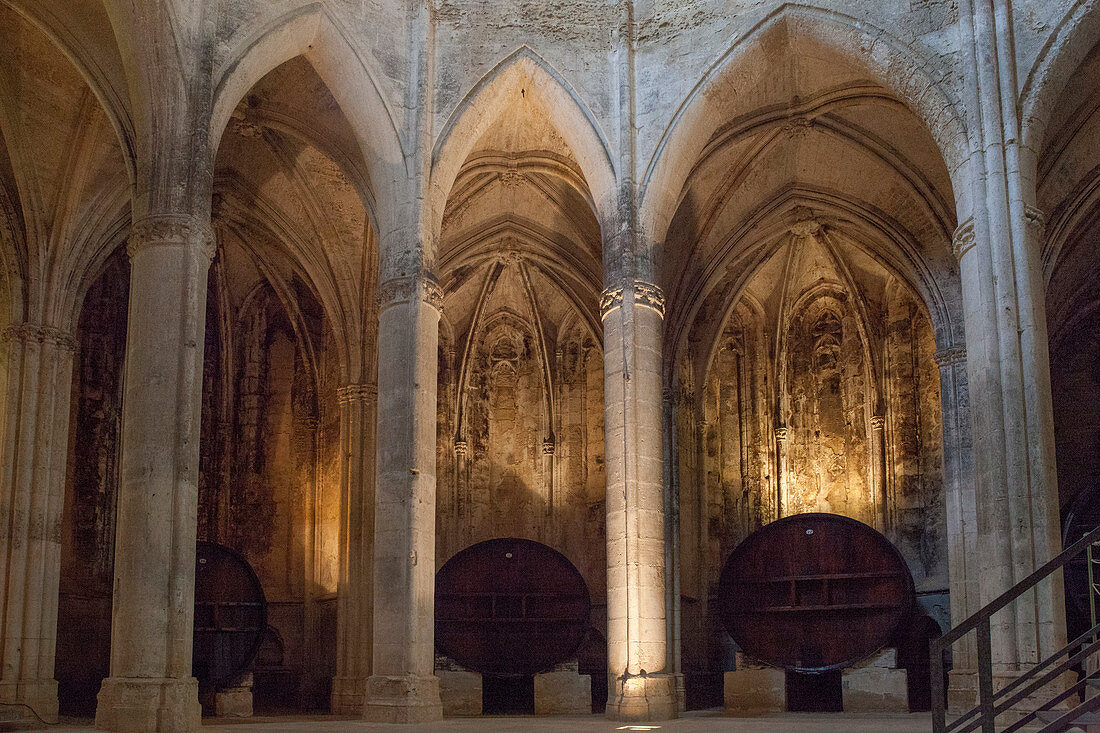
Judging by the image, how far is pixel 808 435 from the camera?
73.8ft

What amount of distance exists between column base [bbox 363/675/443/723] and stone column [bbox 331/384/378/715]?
3.69m

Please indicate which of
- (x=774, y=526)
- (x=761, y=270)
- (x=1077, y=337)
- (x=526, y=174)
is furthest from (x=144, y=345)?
(x=1077, y=337)

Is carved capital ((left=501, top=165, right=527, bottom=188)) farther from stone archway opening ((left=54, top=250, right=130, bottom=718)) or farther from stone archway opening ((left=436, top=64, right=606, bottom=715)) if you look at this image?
stone archway opening ((left=54, top=250, right=130, bottom=718))

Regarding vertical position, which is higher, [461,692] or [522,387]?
[522,387]

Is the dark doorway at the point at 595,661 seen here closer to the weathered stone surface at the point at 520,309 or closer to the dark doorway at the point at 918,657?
the weathered stone surface at the point at 520,309

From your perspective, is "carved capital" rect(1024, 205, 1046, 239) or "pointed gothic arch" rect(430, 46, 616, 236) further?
"pointed gothic arch" rect(430, 46, 616, 236)

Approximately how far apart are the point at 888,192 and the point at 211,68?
10765mm

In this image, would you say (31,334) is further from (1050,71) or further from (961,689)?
(961,689)

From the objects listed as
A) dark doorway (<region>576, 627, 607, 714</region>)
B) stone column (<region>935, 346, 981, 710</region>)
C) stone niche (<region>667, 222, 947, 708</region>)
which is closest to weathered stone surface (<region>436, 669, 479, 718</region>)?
dark doorway (<region>576, 627, 607, 714</region>)

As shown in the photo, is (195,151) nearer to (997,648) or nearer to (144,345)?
(144,345)

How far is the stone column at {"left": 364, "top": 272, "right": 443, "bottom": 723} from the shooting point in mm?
13141

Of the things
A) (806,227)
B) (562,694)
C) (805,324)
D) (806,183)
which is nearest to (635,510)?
(562,694)

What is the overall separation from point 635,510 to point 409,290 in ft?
12.2

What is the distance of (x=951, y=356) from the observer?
18.0m
